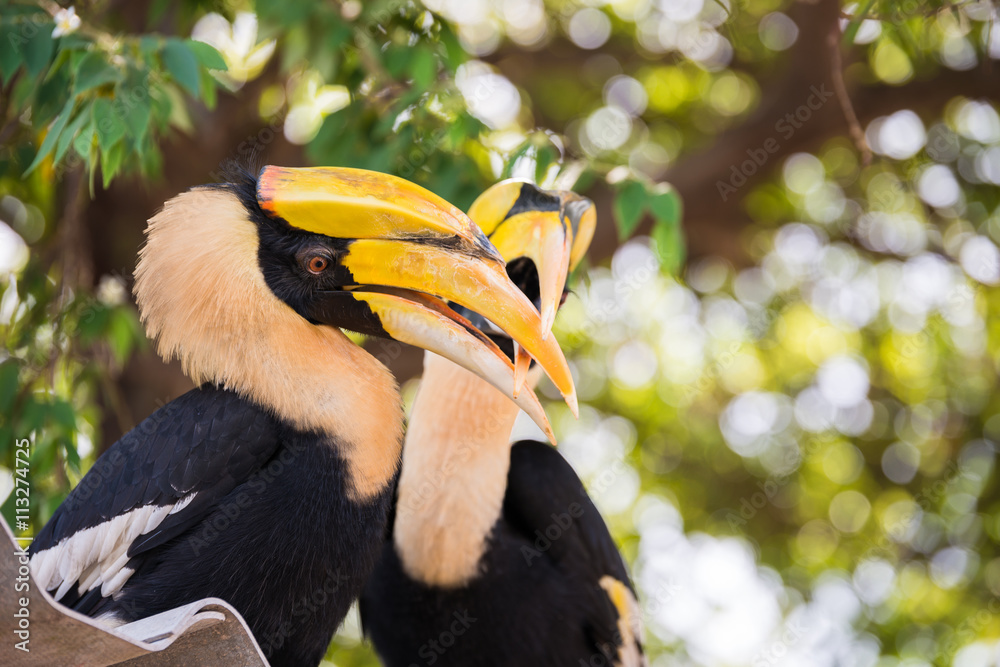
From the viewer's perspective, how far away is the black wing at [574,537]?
9.68 feet

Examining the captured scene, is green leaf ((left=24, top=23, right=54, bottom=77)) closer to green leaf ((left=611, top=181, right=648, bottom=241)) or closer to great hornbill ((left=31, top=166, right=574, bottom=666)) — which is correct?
great hornbill ((left=31, top=166, right=574, bottom=666))

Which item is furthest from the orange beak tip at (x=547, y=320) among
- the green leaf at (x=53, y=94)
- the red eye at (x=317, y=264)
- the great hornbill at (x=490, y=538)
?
the green leaf at (x=53, y=94)

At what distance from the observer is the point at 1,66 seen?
8.60ft

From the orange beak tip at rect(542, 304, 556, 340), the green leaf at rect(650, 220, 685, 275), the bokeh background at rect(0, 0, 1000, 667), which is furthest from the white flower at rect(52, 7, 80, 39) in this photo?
the green leaf at rect(650, 220, 685, 275)

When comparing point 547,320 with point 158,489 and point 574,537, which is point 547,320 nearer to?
point 158,489

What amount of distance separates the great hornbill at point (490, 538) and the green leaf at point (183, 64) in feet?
2.74

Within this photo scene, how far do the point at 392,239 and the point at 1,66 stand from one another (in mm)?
1366

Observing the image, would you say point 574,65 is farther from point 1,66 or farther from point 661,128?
point 1,66

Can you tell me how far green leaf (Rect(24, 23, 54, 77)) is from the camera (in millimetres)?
2633

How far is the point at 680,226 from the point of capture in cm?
533

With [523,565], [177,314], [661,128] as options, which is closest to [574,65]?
[661,128]

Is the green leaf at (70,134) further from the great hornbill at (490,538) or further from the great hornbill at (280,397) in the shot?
the great hornbill at (490,538)

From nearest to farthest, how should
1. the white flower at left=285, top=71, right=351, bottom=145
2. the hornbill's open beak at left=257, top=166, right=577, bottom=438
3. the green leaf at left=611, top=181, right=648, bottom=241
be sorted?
the hornbill's open beak at left=257, top=166, right=577, bottom=438, the green leaf at left=611, top=181, right=648, bottom=241, the white flower at left=285, top=71, right=351, bottom=145

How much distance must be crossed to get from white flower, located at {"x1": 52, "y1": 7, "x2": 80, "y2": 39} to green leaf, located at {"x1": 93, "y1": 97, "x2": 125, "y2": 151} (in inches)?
16.3
